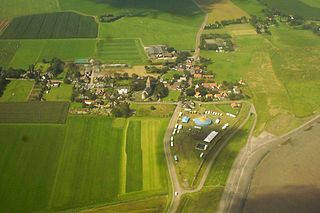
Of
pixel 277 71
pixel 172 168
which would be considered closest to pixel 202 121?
pixel 172 168

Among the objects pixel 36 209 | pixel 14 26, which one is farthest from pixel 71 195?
pixel 14 26

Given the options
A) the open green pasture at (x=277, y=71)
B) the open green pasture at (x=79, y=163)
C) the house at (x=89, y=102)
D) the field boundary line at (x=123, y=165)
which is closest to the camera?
the open green pasture at (x=79, y=163)

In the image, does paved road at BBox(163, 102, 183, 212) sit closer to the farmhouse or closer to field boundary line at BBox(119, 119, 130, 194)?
field boundary line at BBox(119, 119, 130, 194)

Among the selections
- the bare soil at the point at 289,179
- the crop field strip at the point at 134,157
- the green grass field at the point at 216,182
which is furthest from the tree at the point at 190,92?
the bare soil at the point at 289,179

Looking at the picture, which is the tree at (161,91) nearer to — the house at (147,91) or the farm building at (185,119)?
the house at (147,91)

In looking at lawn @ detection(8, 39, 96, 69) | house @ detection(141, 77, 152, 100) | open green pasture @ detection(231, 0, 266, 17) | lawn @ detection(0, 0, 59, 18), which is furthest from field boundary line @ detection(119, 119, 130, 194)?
open green pasture @ detection(231, 0, 266, 17)

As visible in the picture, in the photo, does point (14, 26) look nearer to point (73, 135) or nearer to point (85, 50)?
point (85, 50)

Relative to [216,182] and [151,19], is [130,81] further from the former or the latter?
[151,19]
